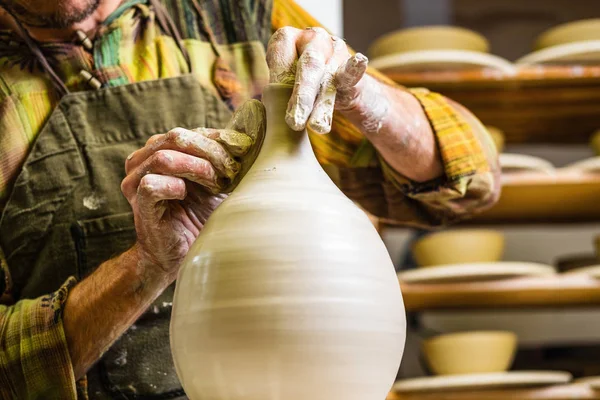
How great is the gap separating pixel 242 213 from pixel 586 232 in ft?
6.93

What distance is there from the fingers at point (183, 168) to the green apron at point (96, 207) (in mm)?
315

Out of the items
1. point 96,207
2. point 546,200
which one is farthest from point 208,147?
point 546,200

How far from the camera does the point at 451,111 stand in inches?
48.1

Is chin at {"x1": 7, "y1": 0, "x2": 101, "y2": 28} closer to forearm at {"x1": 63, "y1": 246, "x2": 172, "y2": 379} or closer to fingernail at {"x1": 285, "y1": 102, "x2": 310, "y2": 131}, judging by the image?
forearm at {"x1": 63, "y1": 246, "x2": 172, "y2": 379}

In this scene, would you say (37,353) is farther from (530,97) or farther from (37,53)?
(530,97)

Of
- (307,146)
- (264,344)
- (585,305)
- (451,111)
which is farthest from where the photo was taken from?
(585,305)

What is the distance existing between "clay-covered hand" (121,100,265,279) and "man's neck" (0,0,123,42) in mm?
360

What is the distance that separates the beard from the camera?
1110 mm

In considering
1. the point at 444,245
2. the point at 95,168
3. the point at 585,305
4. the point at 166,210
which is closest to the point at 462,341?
the point at 444,245

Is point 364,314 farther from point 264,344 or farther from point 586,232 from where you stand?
point 586,232

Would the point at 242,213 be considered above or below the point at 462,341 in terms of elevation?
above

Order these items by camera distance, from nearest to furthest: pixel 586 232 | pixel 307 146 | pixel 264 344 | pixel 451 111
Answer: pixel 264 344, pixel 307 146, pixel 451 111, pixel 586 232

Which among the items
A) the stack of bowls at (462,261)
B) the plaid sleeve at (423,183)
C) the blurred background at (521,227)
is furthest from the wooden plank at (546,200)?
the plaid sleeve at (423,183)

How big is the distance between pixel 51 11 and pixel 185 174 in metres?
0.46
